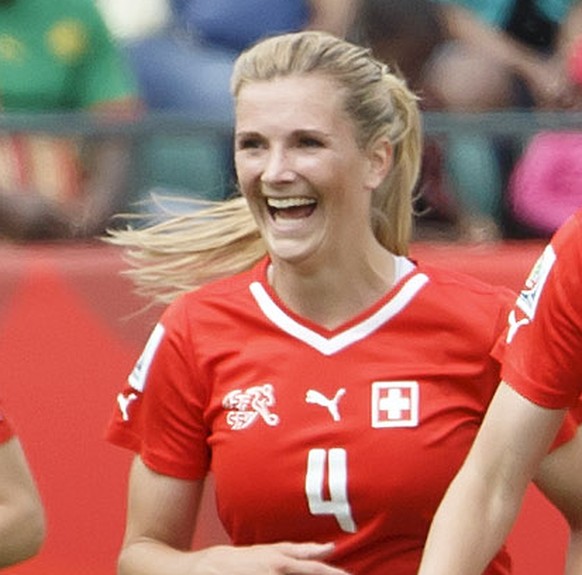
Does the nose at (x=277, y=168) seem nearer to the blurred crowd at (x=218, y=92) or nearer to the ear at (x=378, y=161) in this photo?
the ear at (x=378, y=161)

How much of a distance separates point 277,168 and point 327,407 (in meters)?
0.47

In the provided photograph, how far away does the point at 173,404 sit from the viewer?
14.3ft

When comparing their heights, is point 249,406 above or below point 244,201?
below

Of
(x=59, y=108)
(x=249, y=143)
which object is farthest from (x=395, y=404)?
(x=59, y=108)

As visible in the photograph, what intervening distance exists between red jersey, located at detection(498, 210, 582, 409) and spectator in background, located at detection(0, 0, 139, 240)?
86.1 inches

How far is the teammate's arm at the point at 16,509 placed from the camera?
4270 mm

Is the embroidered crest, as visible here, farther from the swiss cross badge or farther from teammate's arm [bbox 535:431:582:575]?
teammate's arm [bbox 535:431:582:575]

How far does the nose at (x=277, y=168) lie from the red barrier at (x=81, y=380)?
1.52 metres

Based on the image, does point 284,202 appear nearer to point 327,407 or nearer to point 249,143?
point 249,143

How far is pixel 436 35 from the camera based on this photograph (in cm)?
655

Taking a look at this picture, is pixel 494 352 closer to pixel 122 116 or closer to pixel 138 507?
pixel 138 507

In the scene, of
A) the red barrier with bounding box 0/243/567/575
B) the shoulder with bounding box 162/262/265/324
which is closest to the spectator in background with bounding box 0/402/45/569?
the shoulder with bounding box 162/262/265/324

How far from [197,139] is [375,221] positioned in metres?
1.29

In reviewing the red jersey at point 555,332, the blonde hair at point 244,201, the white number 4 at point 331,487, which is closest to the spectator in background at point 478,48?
the blonde hair at point 244,201
